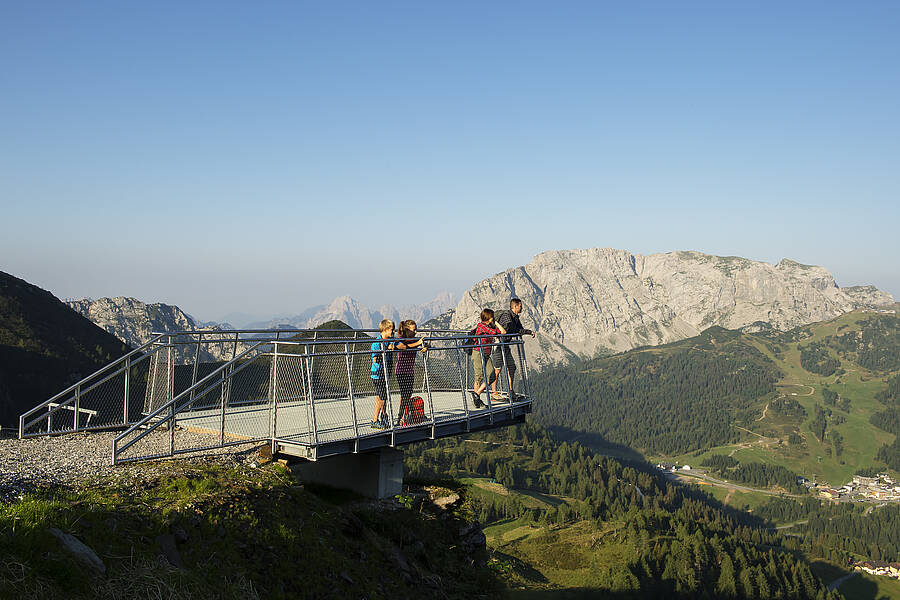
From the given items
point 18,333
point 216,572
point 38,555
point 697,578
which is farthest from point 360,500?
point 697,578

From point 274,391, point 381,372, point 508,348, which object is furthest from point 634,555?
point 274,391

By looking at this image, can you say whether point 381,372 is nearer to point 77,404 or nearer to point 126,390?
point 126,390

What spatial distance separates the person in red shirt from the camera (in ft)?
68.1

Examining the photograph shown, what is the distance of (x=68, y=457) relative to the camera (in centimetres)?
1307

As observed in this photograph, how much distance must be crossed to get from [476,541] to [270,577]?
30.3 ft

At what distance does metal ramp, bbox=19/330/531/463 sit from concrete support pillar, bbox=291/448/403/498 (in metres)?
0.87

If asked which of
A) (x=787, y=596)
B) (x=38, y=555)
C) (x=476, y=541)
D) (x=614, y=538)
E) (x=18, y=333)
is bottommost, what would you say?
(x=787, y=596)

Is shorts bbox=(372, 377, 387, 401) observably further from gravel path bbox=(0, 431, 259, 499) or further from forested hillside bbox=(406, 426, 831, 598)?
forested hillside bbox=(406, 426, 831, 598)

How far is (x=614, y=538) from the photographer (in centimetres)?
13475

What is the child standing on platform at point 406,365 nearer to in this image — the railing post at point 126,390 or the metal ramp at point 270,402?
the metal ramp at point 270,402

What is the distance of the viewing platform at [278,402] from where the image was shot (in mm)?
14266

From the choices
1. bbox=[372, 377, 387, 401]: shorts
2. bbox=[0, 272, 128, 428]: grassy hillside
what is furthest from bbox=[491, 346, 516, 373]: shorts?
bbox=[0, 272, 128, 428]: grassy hillside

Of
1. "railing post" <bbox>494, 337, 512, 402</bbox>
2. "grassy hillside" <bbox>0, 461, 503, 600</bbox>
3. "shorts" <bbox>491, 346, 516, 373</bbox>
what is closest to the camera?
"grassy hillside" <bbox>0, 461, 503, 600</bbox>

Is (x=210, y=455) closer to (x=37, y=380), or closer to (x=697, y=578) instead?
(x=37, y=380)
